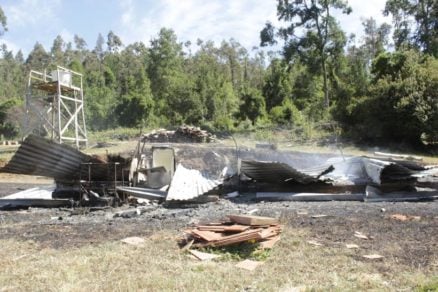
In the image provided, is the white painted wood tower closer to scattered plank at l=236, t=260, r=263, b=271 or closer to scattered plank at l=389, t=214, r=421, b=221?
scattered plank at l=389, t=214, r=421, b=221

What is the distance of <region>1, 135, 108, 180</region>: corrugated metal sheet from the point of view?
9.49 m

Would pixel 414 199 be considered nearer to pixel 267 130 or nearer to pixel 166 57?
pixel 267 130

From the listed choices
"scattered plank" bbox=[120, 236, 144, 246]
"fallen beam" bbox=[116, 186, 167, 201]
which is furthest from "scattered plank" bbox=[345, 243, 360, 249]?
"fallen beam" bbox=[116, 186, 167, 201]

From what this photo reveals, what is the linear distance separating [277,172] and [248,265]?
5.85m

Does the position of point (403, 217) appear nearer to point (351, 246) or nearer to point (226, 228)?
point (351, 246)

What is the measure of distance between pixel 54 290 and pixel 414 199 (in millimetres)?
8266

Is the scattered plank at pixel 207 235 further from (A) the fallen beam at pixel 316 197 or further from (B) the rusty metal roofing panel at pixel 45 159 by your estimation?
(B) the rusty metal roofing panel at pixel 45 159

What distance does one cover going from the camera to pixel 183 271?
475 cm

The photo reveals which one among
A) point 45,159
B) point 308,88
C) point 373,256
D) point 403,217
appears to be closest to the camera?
point 373,256

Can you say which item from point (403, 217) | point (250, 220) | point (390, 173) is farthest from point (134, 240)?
point (390, 173)

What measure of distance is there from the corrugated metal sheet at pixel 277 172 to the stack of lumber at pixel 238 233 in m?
3.80

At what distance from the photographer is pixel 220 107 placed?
37344 millimetres

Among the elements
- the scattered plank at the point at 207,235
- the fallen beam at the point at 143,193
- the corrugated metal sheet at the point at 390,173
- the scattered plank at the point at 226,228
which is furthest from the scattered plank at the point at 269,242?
the corrugated metal sheet at the point at 390,173

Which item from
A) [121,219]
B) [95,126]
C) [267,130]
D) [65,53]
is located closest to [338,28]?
[267,130]
